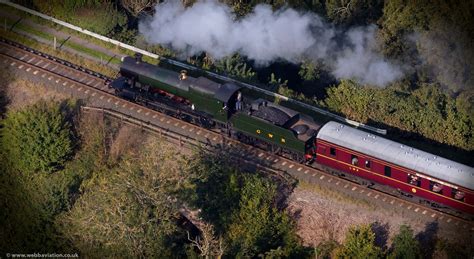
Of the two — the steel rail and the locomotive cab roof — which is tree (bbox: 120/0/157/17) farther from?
the locomotive cab roof

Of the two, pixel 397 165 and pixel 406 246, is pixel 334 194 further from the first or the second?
pixel 406 246

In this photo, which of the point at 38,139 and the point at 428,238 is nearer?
the point at 428,238

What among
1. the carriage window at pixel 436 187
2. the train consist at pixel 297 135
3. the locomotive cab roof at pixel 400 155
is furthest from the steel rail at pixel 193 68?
the carriage window at pixel 436 187

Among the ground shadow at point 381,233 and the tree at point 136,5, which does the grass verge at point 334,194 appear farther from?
the tree at point 136,5

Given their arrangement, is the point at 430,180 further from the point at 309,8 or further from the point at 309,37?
the point at 309,8

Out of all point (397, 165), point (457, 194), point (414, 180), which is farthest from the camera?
point (397, 165)

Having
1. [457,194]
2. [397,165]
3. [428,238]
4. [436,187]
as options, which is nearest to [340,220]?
[397,165]

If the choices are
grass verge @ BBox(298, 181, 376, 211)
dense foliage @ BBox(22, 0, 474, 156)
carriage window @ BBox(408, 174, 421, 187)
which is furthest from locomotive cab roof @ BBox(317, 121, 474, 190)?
dense foliage @ BBox(22, 0, 474, 156)
